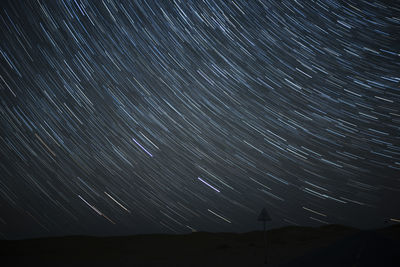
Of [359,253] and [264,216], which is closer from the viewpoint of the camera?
[359,253]

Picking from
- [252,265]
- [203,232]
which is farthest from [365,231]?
[203,232]

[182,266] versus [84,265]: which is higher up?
[182,266]

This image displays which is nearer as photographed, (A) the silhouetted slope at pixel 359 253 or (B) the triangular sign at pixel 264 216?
(A) the silhouetted slope at pixel 359 253

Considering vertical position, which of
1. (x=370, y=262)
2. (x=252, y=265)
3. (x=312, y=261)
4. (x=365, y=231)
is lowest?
(x=252, y=265)

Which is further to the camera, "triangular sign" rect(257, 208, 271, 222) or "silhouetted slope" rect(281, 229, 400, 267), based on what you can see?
"triangular sign" rect(257, 208, 271, 222)

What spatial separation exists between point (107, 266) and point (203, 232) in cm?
3451

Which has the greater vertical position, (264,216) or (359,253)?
(359,253)

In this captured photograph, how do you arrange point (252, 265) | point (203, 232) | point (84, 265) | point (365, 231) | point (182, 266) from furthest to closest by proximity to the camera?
point (203, 232), point (84, 265), point (182, 266), point (252, 265), point (365, 231)

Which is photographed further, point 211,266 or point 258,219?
point 211,266

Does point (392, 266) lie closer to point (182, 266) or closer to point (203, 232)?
point (182, 266)

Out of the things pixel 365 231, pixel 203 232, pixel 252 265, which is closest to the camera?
pixel 365 231

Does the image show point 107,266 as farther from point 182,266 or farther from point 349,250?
point 349,250

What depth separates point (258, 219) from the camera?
10930 mm

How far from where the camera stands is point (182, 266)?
1370cm
